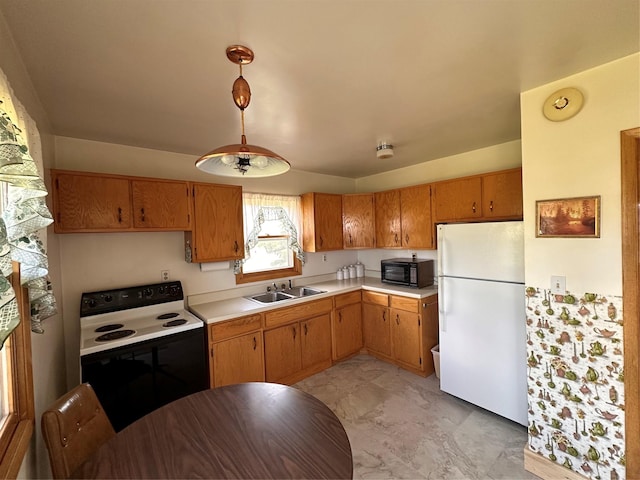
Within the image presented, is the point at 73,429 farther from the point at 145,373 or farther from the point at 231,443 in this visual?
the point at 145,373

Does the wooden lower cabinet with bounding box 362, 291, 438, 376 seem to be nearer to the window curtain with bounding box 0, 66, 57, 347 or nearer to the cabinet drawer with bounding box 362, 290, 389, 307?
the cabinet drawer with bounding box 362, 290, 389, 307

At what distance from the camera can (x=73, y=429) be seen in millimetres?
1142

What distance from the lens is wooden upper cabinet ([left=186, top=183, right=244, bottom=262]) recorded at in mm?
2617

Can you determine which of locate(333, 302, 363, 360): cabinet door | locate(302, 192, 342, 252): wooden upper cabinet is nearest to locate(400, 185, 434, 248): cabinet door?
locate(302, 192, 342, 252): wooden upper cabinet

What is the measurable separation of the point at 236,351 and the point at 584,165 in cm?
277

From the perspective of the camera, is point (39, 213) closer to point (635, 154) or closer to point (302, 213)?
point (635, 154)

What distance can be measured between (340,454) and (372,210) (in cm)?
301

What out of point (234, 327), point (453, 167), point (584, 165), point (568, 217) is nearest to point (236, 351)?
point (234, 327)

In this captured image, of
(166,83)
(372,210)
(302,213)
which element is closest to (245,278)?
(302,213)

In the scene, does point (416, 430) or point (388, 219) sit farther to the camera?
point (388, 219)

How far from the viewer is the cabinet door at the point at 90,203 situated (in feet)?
6.63

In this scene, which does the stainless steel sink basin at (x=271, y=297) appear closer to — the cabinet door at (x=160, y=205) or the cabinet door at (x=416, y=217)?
the cabinet door at (x=160, y=205)

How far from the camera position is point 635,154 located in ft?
4.63

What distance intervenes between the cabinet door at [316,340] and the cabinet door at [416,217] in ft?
4.34
